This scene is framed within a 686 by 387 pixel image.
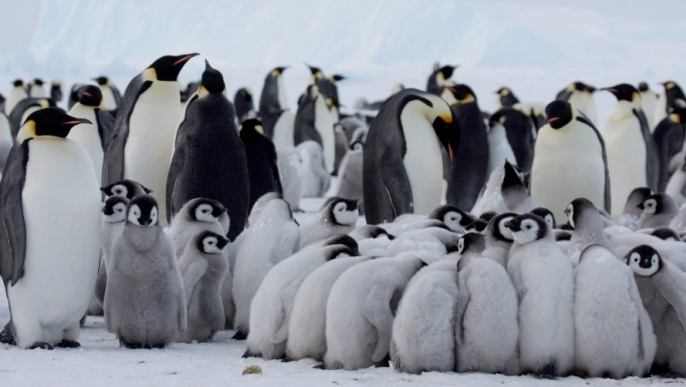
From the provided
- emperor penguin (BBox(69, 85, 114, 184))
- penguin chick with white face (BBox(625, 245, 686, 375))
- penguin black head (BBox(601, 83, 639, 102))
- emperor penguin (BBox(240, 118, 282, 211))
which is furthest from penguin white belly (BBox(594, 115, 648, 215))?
penguin chick with white face (BBox(625, 245, 686, 375))

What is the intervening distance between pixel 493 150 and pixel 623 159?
4.05 ft

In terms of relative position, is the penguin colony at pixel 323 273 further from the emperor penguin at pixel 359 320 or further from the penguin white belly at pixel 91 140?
the penguin white belly at pixel 91 140

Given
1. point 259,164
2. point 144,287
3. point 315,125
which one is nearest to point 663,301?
point 144,287

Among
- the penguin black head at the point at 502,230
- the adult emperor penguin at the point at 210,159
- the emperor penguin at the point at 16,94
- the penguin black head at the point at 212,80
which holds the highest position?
the emperor penguin at the point at 16,94

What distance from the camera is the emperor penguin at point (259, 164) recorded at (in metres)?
8.07

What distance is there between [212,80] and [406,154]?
1.57 m

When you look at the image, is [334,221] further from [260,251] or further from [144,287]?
[144,287]

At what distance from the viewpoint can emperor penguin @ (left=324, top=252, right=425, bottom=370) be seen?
3.78m

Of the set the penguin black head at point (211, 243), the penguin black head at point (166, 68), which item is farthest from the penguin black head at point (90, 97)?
the penguin black head at point (211, 243)

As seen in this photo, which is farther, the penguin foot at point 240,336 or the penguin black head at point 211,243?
the penguin foot at point 240,336

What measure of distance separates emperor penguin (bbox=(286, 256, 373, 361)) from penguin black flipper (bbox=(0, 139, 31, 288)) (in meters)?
1.20

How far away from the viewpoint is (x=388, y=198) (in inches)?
296

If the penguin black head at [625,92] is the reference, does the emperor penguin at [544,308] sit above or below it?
below

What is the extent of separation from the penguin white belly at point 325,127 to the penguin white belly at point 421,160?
8.22 metres
